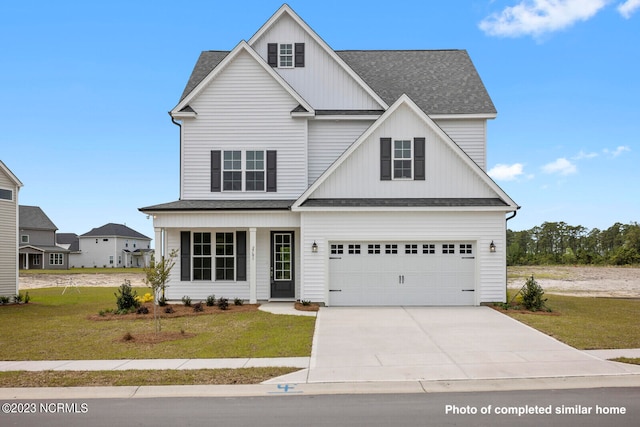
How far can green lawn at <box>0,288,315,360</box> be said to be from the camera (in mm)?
11133

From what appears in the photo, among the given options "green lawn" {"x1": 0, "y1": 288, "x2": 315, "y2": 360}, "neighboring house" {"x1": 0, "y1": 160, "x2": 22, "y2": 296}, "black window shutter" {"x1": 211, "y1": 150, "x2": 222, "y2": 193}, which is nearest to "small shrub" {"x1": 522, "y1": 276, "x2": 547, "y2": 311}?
"green lawn" {"x1": 0, "y1": 288, "x2": 315, "y2": 360}

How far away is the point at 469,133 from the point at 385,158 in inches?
205

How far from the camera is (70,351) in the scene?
11555 mm

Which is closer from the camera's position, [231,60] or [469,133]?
[231,60]

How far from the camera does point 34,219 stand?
64.4 metres

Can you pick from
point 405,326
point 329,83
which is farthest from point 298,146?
point 405,326

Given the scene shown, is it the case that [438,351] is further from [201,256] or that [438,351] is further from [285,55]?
[285,55]

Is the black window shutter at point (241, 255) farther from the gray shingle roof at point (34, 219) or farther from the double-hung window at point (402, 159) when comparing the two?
the gray shingle roof at point (34, 219)

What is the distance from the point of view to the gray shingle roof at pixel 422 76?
71.9 ft

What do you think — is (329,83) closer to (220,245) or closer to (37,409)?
(220,245)

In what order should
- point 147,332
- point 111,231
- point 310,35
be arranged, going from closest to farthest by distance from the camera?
point 147,332
point 310,35
point 111,231

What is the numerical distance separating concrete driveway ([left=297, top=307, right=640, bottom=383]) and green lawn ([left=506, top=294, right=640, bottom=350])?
22.2 inches

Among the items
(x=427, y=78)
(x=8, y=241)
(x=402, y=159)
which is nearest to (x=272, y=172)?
(x=402, y=159)

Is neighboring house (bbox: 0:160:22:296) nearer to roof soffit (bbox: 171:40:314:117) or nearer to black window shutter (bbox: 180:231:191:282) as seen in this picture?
black window shutter (bbox: 180:231:191:282)
